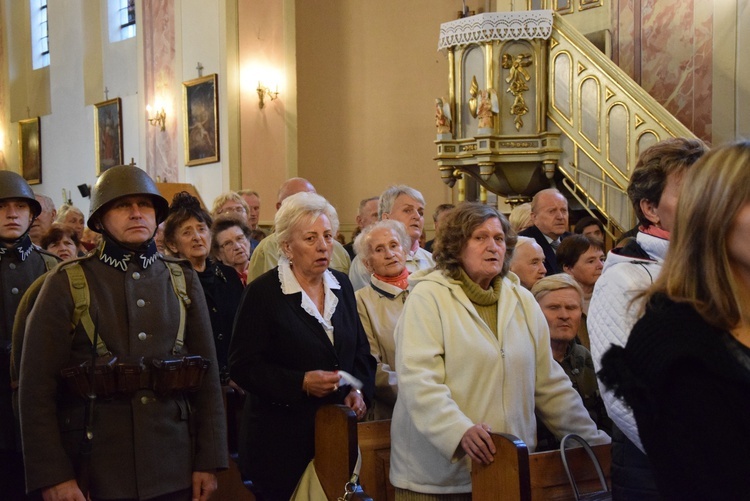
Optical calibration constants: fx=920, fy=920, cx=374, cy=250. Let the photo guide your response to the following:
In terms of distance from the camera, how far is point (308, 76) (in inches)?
494

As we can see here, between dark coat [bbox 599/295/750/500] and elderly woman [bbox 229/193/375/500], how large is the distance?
78.2 inches

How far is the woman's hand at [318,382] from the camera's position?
3.37 meters

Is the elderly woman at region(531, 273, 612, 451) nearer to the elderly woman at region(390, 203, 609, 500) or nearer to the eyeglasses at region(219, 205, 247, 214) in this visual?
the elderly woman at region(390, 203, 609, 500)

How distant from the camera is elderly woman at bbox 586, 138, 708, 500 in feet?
7.48

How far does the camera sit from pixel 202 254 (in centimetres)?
484

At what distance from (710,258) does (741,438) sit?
30 cm

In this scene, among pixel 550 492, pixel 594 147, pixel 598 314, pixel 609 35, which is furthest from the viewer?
pixel 609 35

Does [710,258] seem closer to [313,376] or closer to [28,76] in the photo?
[313,376]

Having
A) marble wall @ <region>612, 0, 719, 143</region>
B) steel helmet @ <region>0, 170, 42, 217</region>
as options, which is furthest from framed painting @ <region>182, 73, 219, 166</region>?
steel helmet @ <region>0, 170, 42, 217</region>

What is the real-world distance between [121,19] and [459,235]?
13.5 meters

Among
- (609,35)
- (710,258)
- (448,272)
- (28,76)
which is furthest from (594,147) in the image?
(28,76)

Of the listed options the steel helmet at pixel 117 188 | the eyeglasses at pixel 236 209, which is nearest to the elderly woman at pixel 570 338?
the steel helmet at pixel 117 188

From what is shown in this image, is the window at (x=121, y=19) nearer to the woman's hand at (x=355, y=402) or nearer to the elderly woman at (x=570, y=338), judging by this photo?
the elderly woman at (x=570, y=338)

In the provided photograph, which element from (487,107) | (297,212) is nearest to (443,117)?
(487,107)
